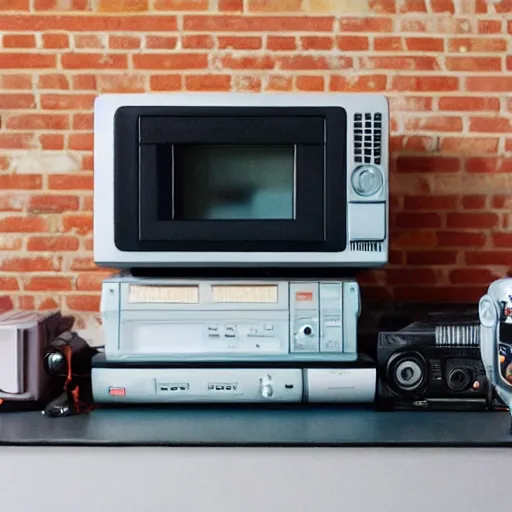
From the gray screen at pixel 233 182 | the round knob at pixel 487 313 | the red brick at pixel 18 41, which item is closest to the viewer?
the round knob at pixel 487 313

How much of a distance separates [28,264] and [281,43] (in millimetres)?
913

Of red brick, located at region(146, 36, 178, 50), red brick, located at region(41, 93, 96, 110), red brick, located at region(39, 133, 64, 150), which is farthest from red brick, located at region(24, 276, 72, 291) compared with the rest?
red brick, located at region(146, 36, 178, 50)

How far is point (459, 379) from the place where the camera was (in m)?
1.34

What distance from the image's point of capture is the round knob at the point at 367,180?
1.32m

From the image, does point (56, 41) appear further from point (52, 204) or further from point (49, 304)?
point (49, 304)

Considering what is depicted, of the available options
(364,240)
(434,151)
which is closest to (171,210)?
(364,240)

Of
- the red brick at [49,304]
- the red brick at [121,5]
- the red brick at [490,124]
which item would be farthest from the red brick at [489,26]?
the red brick at [49,304]

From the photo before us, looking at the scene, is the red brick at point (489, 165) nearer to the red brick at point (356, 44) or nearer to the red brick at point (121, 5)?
the red brick at point (356, 44)

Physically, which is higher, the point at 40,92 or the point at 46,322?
the point at 40,92

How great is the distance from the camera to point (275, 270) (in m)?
1.42

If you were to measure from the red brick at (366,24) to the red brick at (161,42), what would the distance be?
18.0 inches

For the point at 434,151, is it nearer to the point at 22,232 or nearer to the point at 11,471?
the point at 22,232

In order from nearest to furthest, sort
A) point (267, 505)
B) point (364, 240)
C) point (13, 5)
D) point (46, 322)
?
point (267, 505) → point (364, 240) → point (46, 322) → point (13, 5)

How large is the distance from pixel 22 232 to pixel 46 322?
39cm
